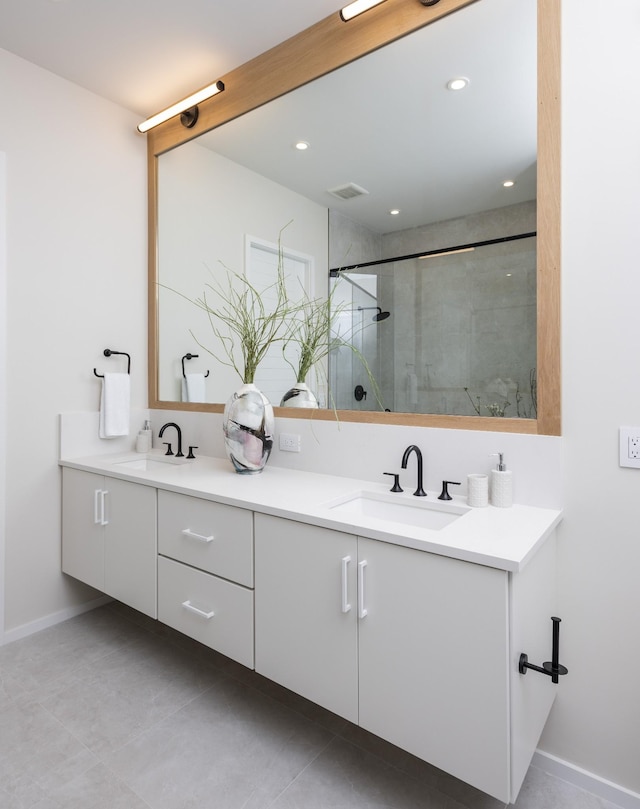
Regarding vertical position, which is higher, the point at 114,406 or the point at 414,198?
the point at 414,198

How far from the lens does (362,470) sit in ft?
6.40

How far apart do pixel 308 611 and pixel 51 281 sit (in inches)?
79.3

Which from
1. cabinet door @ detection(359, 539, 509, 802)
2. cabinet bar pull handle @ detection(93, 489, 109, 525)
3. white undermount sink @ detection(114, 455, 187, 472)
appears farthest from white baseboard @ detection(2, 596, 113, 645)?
cabinet door @ detection(359, 539, 509, 802)

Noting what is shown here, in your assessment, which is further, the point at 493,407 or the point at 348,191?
the point at 348,191

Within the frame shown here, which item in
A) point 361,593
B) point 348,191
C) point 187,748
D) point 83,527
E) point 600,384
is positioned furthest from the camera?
point 83,527

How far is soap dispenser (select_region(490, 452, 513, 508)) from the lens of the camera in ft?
5.01

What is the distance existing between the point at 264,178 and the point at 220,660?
87.0 inches

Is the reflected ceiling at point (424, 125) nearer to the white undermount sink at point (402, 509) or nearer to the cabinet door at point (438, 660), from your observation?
the white undermount sink at point (402, 509)

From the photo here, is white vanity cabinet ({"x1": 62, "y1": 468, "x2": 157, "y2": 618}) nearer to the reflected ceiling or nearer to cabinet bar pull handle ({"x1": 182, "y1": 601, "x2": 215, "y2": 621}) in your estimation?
cabinet bar pull handle ({"x1": 182, "y1": 601, "x2": 215, "y2": 621})

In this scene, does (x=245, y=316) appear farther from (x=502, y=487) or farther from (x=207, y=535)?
(x=502, y=487)

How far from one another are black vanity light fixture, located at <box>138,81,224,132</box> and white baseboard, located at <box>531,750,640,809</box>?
2.91 metres

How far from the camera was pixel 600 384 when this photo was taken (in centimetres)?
145

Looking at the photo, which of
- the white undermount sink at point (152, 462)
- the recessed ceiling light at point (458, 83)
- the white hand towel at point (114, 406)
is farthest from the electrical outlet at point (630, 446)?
the white hand towel at point (114, 406)

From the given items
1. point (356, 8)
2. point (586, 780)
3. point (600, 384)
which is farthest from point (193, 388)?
point (586, 780)
